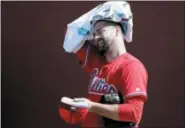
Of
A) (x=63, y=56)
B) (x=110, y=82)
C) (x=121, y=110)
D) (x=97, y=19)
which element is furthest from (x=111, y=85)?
(x=63, y=56)

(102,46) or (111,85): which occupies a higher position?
(102,46)

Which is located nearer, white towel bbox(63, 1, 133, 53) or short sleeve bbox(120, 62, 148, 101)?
short sleeve bbox(120, 62, 148, 101)

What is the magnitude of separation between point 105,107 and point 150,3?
3.77ft

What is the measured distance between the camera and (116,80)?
1.57 m

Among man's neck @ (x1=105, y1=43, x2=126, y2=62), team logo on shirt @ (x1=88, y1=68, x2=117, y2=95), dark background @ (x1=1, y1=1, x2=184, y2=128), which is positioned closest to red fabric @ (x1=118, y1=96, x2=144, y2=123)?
team logo on shirt @ (x1=88, y1=68, x2=117, y2=95)

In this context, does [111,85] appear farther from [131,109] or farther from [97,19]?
[97,19]

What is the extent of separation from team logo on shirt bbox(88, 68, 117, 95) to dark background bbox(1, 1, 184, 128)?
854mm

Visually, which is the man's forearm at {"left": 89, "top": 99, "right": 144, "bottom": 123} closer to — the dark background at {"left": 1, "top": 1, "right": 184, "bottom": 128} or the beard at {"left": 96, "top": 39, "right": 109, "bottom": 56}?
the beard at {"left": 96, "top": 39, "right": 109, "bottom": 56}

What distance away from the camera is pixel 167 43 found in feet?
8.22

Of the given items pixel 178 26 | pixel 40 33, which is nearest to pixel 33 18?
pixel 40 33

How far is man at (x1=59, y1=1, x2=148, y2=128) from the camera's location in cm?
149

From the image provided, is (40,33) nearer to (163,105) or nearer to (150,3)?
(150,3)

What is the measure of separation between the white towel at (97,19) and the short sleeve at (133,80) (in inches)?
7.6

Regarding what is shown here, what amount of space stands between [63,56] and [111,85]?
0.97 meters
